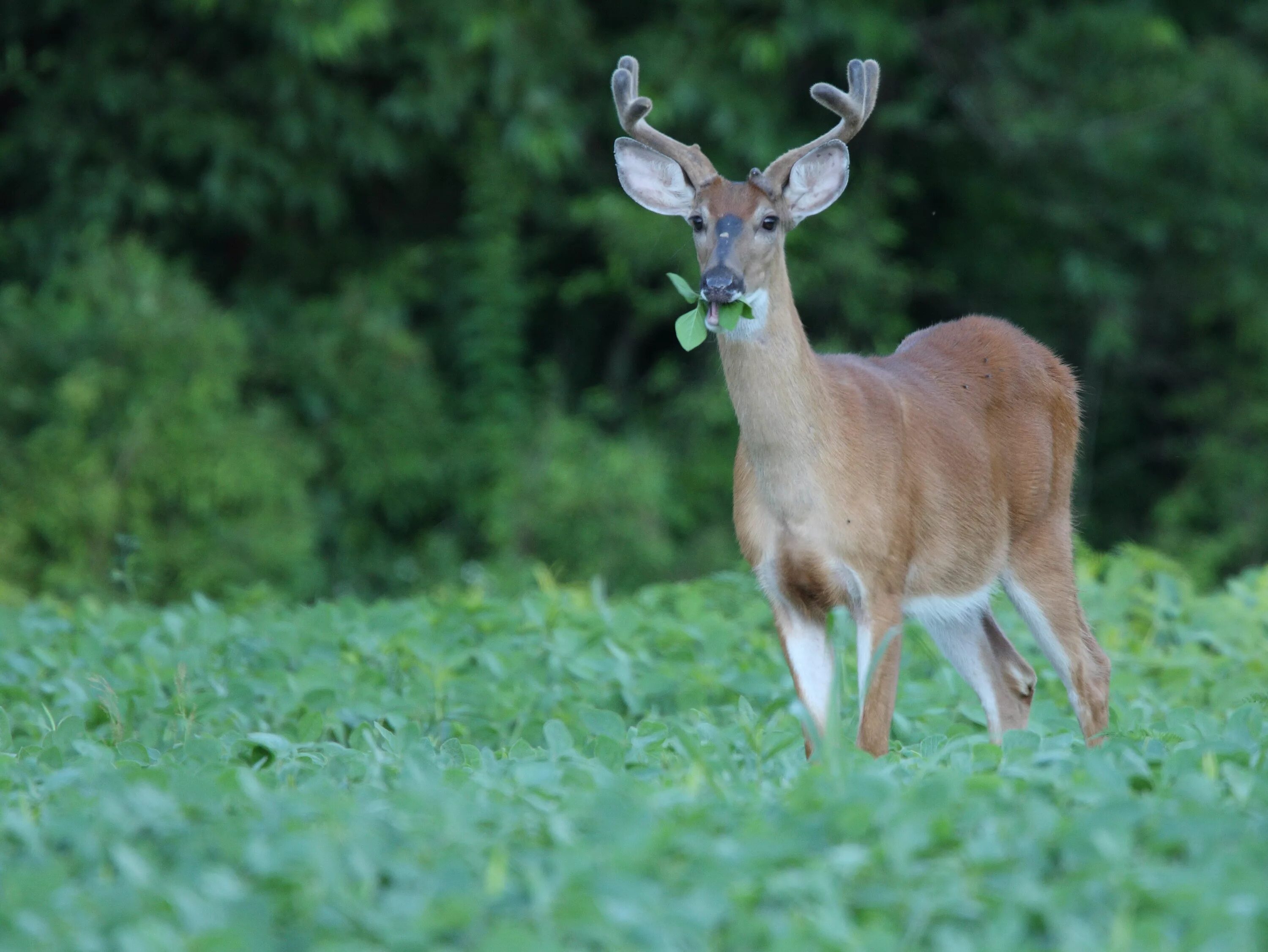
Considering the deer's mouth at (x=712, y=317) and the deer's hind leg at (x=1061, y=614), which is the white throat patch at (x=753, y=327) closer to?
the deer's mouth at (x=712, y=317)

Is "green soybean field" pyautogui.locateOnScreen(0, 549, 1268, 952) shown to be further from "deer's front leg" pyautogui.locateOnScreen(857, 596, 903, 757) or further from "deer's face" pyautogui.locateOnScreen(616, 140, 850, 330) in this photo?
"deer's face" pyautogui.locateOnScreen(616, 140, 850, 330)

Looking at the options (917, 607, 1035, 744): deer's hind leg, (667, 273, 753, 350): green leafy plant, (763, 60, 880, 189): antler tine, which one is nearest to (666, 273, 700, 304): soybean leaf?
(667, 273, 753, 350): green leafy plant

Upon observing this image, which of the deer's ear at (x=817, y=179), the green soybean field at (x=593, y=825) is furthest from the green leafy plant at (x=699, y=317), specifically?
the green soybean field at (x=593, y=825)

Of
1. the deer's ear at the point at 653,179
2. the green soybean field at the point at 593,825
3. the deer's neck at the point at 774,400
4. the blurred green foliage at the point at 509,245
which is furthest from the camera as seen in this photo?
the blurred green foliage at the point at 509,245

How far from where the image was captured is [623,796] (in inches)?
133

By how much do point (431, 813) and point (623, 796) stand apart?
1.20 ft

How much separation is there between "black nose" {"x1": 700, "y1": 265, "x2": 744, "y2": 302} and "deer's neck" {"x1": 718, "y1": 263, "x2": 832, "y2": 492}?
221 mm

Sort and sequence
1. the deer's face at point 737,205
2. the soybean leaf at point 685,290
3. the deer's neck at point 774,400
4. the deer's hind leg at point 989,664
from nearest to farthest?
the soybean leaf at point 685,290 → the deer's face at point 737,205 → the deer's neck at point 774,400 → the deer's hind leg at point 989,664

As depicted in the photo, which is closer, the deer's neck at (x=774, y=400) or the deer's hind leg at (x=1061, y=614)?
the deer's neck at (x=774, y=400)

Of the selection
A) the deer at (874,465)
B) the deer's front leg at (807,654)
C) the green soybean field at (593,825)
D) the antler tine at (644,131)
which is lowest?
the green soybean field at (593,825)

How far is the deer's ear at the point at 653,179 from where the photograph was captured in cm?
549

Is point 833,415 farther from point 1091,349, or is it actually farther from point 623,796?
point 1091,349

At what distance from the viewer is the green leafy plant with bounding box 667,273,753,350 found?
189 inches

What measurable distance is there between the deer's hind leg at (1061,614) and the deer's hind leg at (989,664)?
4.7 inches
